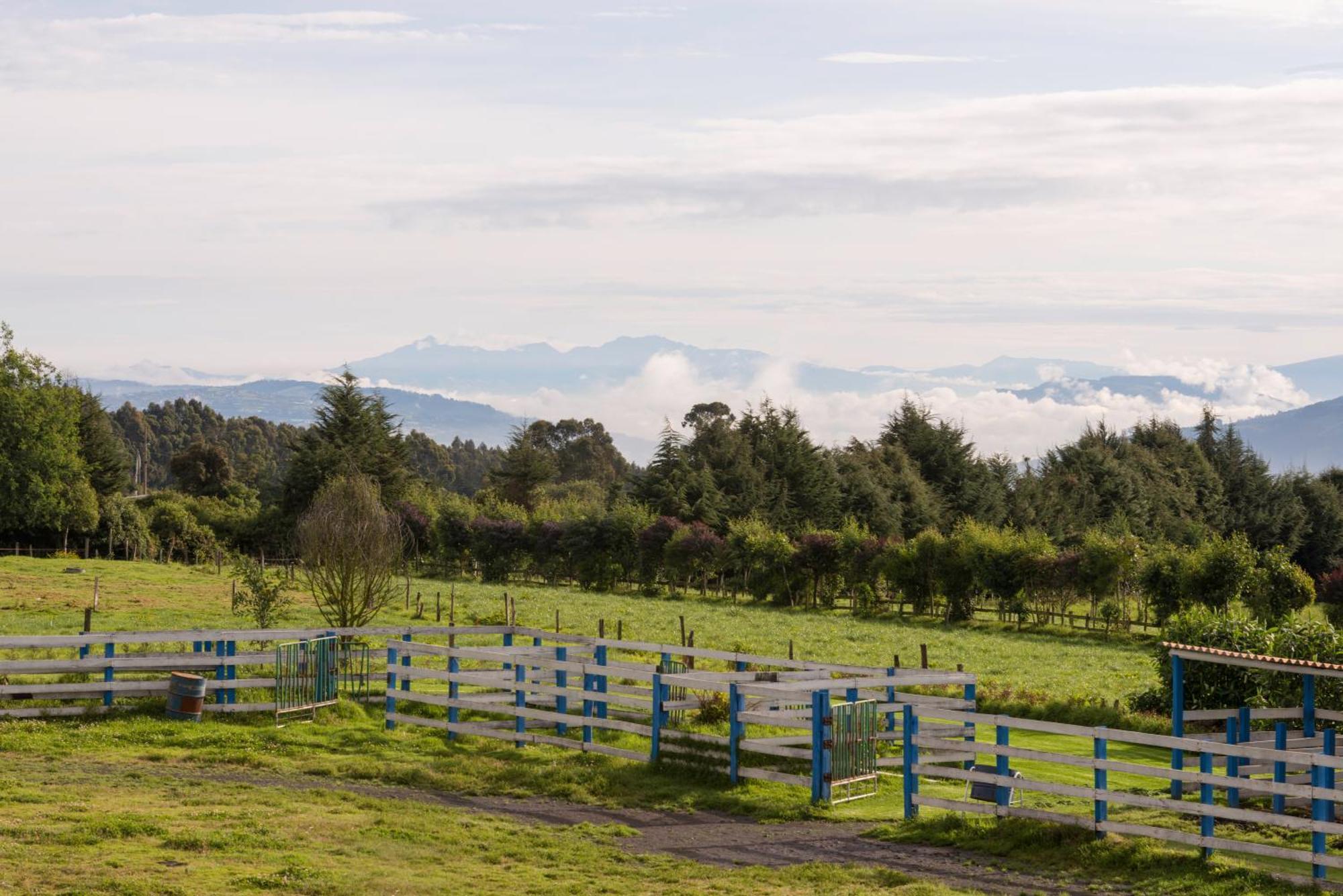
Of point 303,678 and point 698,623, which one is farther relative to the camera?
point 698,623

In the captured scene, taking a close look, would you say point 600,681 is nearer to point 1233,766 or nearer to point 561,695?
point 561,695

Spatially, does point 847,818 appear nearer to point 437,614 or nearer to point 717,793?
point 717,793

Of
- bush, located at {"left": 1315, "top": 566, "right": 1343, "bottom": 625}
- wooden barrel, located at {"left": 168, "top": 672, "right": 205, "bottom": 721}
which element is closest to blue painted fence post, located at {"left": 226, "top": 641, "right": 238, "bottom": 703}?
wooden barrel, located at {"left": 168, "top": 672, "right": 205, "bottom": 721}

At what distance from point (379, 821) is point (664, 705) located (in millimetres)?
4640

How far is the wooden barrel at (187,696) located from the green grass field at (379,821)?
0.85 ft

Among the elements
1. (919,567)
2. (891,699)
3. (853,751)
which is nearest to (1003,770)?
(853,751)

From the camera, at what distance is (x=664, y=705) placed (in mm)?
18297

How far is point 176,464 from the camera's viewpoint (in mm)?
108750

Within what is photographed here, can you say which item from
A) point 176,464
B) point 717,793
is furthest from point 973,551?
point 176,464

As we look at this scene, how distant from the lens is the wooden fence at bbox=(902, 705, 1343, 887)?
13055 millimetres

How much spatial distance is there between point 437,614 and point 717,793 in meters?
26.7

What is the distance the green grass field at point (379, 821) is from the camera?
12695 mm

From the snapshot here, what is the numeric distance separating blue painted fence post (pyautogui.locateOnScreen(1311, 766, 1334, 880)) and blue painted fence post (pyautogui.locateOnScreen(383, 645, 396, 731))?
41.6 ft

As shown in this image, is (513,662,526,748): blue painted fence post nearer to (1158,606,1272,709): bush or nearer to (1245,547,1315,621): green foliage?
(1158,606,1272,709): bush
